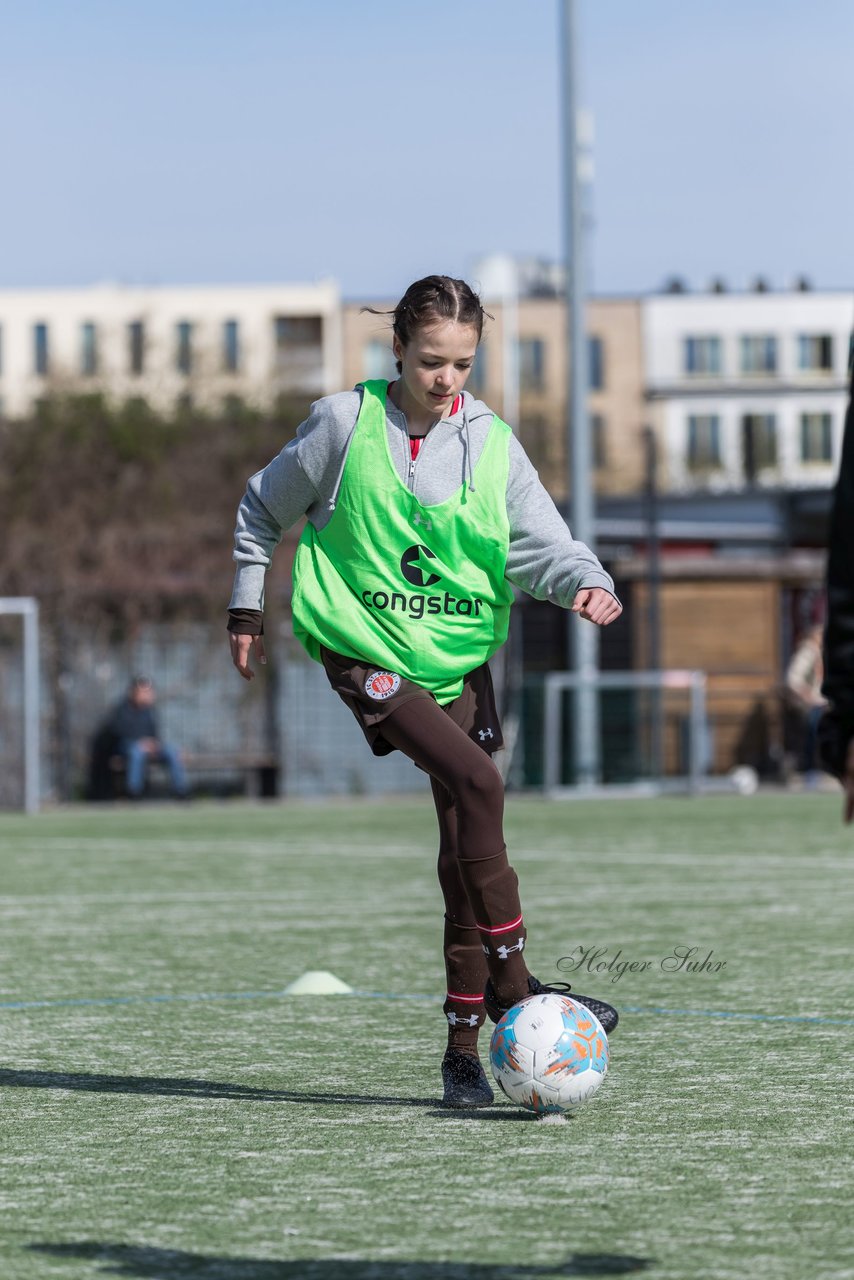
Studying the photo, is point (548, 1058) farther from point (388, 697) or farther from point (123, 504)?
point (123, 504)

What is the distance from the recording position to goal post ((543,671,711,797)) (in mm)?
23172

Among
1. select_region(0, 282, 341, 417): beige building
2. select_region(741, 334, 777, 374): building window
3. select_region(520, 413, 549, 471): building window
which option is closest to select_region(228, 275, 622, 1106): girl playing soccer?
select_region(520, 413, 549, 471): building window

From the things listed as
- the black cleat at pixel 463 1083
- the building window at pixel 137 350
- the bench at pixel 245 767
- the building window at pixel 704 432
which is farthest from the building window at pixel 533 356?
the black cleat at pixel 463 1083

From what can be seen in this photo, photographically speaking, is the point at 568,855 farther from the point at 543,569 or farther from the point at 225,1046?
the point at 543,569

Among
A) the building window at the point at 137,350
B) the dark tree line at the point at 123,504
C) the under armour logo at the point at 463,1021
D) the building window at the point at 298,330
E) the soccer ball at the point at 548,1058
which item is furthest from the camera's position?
the building window at the point at 298,330

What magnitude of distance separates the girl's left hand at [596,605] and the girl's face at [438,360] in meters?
0.55

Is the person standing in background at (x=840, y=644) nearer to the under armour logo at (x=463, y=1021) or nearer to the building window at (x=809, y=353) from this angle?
the under armour logo at (x=463, y=1021)

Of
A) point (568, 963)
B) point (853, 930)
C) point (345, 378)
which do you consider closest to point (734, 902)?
point (853, 930)

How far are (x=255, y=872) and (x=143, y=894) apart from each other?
161cm

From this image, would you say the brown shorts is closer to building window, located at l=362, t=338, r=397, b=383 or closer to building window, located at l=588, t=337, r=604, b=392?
building window, located at l=362, t=338, r=397, b=383

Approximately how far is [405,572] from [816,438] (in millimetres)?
88757

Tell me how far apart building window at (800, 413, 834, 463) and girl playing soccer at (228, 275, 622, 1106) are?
85.1 meters

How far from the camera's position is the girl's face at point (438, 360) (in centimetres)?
510

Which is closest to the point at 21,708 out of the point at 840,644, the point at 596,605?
the point at 596,605
